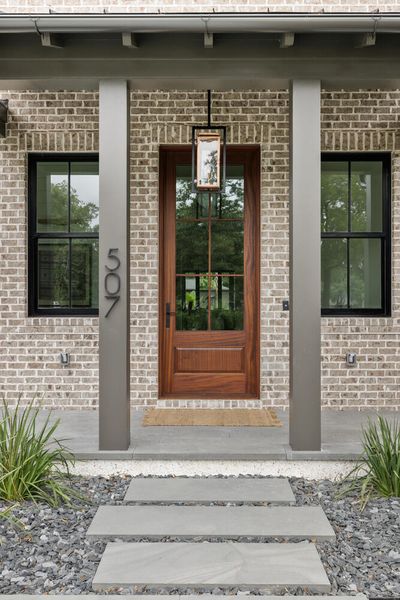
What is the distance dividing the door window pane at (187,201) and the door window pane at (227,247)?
20 centimetres

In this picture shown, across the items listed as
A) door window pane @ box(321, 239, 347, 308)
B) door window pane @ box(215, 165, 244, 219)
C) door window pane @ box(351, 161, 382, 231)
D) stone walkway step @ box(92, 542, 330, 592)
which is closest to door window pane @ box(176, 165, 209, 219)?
door window pane @ box(215, 165, 244, 219)

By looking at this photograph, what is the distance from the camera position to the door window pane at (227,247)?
18.0 feet

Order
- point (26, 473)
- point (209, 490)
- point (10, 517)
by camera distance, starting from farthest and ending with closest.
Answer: point (209, 490)
point (26, 473)
point (10, 517)

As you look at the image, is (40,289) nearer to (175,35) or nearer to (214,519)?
(175,35)

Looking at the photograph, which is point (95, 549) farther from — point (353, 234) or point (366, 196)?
point (366, 196)

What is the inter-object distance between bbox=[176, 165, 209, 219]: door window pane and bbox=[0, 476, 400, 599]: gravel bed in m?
3.07

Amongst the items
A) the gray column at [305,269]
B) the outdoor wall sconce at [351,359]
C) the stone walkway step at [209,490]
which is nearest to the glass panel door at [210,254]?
the outdoor wall sconce at [351,359]

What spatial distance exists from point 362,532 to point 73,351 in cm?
348

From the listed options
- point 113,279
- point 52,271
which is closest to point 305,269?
point 113,279

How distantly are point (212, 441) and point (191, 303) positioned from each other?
1.76 m

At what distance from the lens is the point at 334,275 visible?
550cm

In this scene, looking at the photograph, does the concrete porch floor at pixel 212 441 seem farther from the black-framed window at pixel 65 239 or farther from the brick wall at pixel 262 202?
A: the black-framed window at pixel 65 239

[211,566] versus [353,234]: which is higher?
[353,234]

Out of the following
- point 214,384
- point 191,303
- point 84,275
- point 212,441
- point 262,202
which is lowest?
point 212,441
